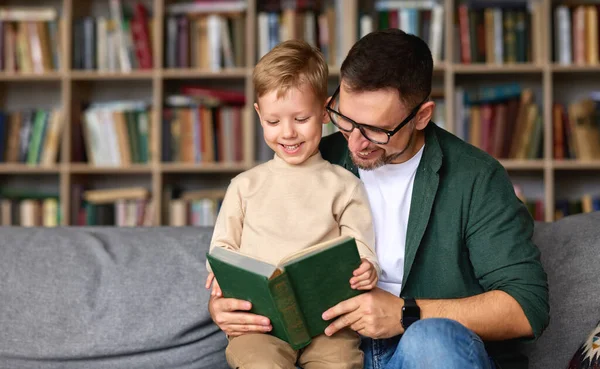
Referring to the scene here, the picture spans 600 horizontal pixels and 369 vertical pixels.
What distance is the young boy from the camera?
5.21 feet

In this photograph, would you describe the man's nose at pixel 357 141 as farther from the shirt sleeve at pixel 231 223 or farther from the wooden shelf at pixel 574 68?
the wooden shelf at pixel 574 68

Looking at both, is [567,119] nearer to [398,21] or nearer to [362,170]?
[398,21]

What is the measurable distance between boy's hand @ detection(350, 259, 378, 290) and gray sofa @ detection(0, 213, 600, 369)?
55 cm

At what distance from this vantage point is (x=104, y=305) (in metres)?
1.90

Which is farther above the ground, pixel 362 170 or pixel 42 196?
pixel 362 170

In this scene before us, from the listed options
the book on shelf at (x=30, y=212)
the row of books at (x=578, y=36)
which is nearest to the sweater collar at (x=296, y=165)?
the row of books at (x=578, y=36)

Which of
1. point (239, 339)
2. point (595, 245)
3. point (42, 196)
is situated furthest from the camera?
point (42, 196)

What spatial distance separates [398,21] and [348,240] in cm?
251

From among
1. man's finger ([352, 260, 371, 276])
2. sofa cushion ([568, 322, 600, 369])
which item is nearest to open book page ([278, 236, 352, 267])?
man's finger ([352, 260, 371, 276])

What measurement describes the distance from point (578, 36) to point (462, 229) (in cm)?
231

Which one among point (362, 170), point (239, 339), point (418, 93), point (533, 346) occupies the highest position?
point (418, 93)

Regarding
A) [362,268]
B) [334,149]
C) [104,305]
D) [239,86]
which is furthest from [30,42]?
[362,268]

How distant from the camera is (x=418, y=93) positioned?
170cm

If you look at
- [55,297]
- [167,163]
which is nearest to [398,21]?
[167,163]
